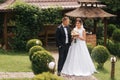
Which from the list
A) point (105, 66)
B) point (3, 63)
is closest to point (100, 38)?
point (105, 66)

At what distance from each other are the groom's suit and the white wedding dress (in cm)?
53

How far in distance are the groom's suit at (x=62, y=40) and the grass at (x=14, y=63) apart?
189 cm

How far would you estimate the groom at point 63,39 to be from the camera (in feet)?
45.6

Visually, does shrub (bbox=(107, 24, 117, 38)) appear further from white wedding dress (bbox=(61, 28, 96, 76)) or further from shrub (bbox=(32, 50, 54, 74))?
shrub (bbox=(32, 50, 54, 74))

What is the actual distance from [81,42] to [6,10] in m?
8.19

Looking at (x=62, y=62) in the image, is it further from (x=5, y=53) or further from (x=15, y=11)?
(x=15, y=11)

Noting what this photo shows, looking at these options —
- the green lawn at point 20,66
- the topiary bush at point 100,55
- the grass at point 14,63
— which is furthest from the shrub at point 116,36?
the topiary bush at point 100,55

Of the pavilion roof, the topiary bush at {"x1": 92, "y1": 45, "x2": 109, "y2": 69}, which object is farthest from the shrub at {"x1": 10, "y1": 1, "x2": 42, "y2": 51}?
the topiary bush at {"x1": 92, "y1": 45, "x2": 109, "y2": 69}

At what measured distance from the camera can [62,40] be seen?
13969mm

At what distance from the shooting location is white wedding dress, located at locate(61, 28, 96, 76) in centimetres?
1469

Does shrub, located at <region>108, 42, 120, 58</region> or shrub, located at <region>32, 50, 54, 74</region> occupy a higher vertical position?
shrub, located at <region>32, 50, 54, 74</region>

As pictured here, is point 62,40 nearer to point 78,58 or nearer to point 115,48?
point 78,58

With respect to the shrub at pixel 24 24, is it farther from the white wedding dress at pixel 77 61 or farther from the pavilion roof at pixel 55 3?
the white wedding dress at pixel 77 61

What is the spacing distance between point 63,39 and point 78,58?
123 centimetres
